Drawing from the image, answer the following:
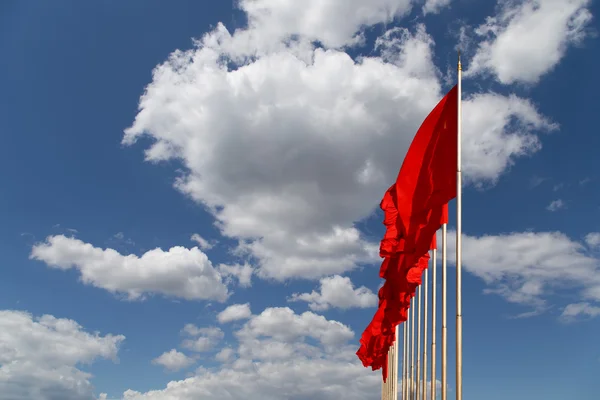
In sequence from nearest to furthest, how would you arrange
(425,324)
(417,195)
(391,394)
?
1. (417,195)
2. (425,324)
3. (391,394)

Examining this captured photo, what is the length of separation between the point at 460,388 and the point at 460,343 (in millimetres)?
1051

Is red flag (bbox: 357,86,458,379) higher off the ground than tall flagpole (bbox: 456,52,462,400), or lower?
higher

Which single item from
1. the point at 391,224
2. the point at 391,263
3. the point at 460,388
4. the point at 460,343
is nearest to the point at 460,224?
the point at 460,343

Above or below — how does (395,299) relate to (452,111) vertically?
below

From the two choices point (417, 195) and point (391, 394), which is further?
point (391, 394)

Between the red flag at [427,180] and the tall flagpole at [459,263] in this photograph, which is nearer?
the tall flagpole at [459,263]

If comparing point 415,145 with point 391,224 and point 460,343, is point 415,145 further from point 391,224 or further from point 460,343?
point 460,343

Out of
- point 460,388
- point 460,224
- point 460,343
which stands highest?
point 460,224

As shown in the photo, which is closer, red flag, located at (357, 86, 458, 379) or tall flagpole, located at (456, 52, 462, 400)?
tall flagpole, located at (456, 52, 462, 400)

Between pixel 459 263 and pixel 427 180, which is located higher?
pixel 427 180

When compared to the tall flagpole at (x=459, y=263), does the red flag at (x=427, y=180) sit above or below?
above

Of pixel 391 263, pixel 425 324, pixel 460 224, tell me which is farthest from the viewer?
pixel 425 324

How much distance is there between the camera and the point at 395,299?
2788 cm

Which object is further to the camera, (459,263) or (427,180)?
(427,180)
